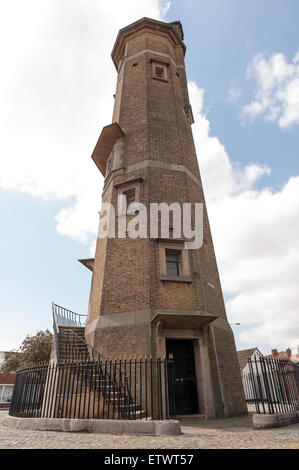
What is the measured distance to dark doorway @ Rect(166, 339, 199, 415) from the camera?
34.1 feet

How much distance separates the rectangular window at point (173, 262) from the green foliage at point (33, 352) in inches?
980

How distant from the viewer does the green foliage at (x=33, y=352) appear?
3164 centimetres

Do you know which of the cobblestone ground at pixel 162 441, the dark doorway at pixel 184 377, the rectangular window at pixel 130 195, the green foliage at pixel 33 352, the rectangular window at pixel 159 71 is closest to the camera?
the cobblestone ground at pixel 162 441

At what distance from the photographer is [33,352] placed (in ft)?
104

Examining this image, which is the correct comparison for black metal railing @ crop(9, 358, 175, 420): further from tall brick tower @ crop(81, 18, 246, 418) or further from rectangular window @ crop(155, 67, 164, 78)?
rectangular window @ crop(155, 67, 164, 78)

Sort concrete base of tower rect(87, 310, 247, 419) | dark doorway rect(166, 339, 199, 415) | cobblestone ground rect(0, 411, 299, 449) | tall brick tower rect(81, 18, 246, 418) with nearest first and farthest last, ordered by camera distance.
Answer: cobblestone ground rect(0, 411, 299, 449)
concrete base of tower rect(87, 310, 247, 419)
dark doorway rect(166, 339, 199, 415)
tall brick tower rect(81, 18, 246, 418)

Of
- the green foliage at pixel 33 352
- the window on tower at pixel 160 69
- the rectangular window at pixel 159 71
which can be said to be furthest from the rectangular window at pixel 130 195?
the green foliage at pixel 33 352

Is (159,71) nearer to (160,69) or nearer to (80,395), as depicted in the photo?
(160,69)

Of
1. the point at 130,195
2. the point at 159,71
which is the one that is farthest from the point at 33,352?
the point at 159,71

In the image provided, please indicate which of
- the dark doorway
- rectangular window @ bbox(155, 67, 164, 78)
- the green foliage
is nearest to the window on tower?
rectangular window @ bbox(155, 67, 164, 78)

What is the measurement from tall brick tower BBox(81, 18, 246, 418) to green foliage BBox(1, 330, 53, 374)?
750 inches

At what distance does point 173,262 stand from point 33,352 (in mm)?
25605

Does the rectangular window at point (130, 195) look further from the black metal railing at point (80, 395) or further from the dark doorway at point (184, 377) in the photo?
the black metal railing at point (80, 395)
